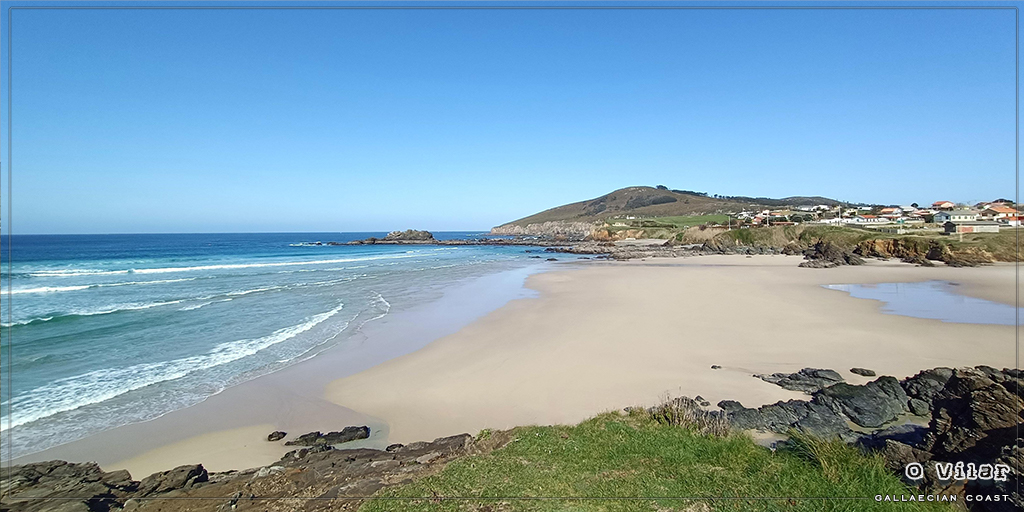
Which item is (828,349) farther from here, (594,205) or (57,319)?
(594,205)

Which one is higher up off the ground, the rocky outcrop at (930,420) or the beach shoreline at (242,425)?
the rocky outcrop at (930,420)

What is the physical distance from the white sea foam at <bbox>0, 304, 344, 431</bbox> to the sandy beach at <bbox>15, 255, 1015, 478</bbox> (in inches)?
81.2

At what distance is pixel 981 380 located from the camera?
19.3 feet

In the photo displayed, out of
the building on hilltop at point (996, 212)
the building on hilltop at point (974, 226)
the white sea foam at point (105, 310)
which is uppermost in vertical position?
the building on hilltop at point (996, 212)

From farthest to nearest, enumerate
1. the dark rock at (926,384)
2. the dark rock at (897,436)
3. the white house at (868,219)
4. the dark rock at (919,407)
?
the white house at (868,219)
the dark rock at (926,384)
the dark rock at (919,407)
the dark rock at (897,436)

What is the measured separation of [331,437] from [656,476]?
18.9 ft

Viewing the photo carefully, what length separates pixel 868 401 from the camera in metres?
7.93

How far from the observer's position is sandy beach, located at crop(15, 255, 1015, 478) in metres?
8.24

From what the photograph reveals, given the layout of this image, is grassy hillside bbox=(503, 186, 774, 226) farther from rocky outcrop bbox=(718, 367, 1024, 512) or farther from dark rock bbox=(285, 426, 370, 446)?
dark rock bbox=(285, 426, 370, 446)

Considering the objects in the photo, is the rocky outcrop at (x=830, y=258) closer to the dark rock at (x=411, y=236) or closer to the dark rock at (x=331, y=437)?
the dark rock at (x=331, y=437)

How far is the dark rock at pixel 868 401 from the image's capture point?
24.8 feet

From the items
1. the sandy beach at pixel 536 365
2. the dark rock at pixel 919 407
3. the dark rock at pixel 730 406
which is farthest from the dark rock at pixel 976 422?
the sandy beach at pixel 536 365

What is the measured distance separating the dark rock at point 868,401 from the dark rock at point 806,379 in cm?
74

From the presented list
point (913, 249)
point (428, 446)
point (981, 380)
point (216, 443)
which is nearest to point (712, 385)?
point (981, 380)
